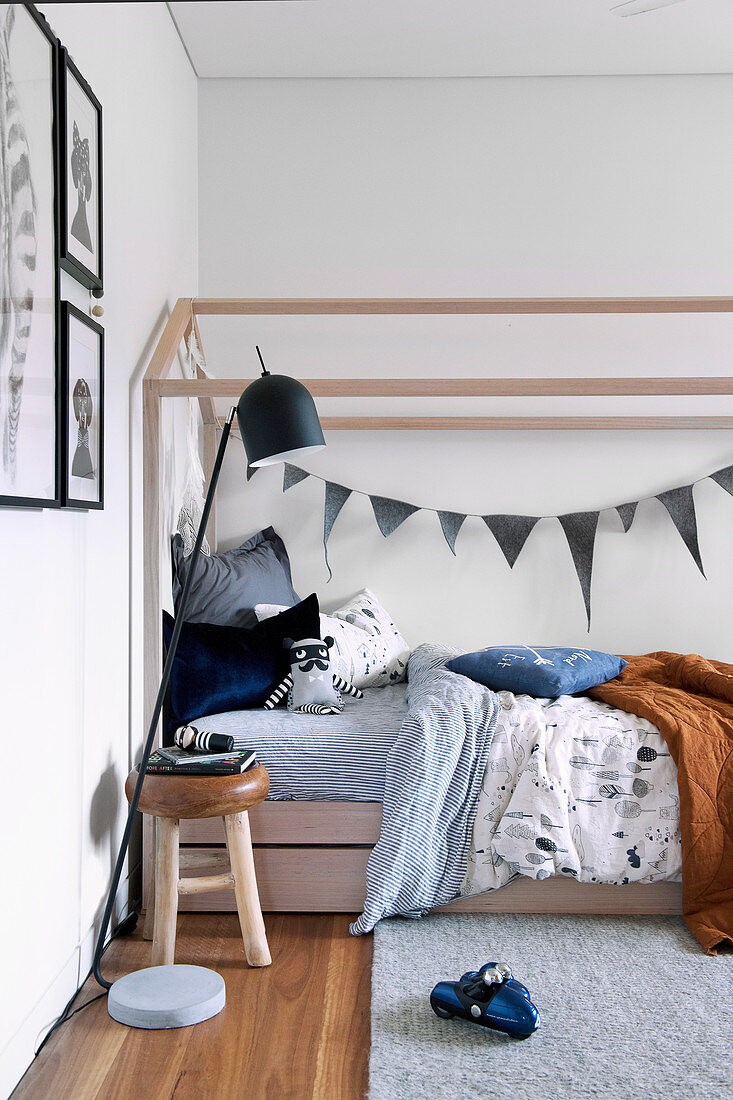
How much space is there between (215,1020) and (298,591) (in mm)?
1734

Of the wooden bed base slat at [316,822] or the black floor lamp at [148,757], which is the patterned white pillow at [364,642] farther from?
the black floor lamp at [148,757]

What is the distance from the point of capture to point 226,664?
2.36 metres

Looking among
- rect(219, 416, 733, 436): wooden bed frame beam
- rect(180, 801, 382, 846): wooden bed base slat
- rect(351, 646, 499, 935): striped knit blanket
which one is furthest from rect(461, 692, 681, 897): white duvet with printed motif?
rect(219, 416, 733, 436): wooden bed frame beam

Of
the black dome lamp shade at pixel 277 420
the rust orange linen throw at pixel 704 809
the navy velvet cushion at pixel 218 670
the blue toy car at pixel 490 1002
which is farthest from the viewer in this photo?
the navy velvet cushion at pixel 218 670

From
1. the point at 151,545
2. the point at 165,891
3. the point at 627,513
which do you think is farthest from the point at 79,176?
the point at 627,513

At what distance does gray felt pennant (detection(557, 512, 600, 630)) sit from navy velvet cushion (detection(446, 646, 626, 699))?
1.82 feet

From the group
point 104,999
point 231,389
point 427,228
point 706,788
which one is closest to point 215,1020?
point 104,999

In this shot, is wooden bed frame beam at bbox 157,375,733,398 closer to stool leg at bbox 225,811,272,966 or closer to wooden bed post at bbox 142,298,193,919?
wooden bed post at bbox 142,298,193,919

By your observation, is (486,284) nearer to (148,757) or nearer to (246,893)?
(148,757)

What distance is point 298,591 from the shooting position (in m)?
3.23

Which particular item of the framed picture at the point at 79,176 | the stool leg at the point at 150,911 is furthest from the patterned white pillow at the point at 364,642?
the framed picture at the point at 79,176

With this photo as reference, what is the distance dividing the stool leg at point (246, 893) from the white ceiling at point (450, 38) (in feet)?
7.68

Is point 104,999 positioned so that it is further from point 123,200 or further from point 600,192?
point 600,192

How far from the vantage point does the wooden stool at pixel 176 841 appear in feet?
5.97
